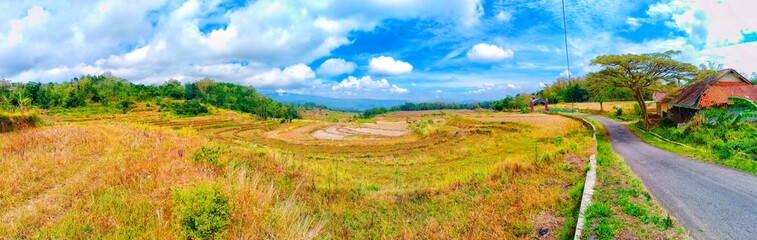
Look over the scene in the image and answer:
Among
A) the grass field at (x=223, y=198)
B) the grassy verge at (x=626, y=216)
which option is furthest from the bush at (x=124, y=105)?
the grassy verge at (x=626, y=216)

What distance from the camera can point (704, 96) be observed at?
767 inches

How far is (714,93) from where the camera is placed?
19.5m

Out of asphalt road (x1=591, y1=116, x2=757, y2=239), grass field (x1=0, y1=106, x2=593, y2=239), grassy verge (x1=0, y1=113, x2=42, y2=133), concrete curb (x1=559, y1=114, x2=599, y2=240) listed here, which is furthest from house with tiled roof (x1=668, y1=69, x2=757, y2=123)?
grassy verge (x1=0, y1=113, x2=42, y2=133)

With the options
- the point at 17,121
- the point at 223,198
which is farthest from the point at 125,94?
the point at 223,198

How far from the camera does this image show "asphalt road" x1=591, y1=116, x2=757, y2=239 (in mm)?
4918

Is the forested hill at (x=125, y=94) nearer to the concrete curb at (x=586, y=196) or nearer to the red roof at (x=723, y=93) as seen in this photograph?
the concrete curb at (x=586, y=196)

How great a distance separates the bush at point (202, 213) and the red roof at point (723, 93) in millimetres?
25068

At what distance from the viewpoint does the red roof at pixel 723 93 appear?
61.9ft

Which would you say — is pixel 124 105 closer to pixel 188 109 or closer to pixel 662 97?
pixel 188 109

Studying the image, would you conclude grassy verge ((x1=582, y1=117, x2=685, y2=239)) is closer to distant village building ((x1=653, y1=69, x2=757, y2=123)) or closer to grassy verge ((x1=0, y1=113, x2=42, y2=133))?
grassy verge ((x1=0, y1=113, x2=42, y2=133))

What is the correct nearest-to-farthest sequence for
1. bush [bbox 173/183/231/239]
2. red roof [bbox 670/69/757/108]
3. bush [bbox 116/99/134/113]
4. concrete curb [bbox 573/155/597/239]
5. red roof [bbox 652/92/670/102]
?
bush [bbox 173/183/231/239] < concrete curb [bbox 573/155/597/239] < red roof [bbox 670/69/757/108] < red roof [bbox 652/92/670/102] < bush [bbox 116/99/134/113]

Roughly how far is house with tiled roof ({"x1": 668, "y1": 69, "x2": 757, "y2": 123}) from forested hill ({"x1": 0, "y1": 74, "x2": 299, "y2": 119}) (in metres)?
86.0

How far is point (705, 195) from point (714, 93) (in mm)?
18733

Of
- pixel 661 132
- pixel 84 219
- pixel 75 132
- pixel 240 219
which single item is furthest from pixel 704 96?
pixel 75 132
